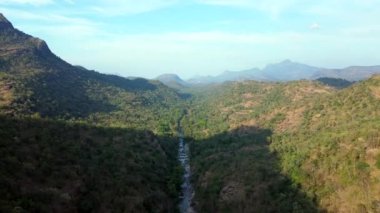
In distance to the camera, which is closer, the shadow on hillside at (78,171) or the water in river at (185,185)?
the shadow on hillside at (78,171)

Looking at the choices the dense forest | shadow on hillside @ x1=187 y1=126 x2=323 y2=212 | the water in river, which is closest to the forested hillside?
shadow on hillside @ x1=187 y1=126 x2=323 y2=212

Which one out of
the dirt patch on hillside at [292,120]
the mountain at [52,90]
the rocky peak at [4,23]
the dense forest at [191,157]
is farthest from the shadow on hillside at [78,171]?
the rocky peak at [4,23]

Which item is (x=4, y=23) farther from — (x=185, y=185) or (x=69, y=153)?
(x=185, y=185)

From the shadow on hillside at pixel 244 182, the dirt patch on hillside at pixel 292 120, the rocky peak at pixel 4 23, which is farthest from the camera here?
the rocky peak at pixel 4 23

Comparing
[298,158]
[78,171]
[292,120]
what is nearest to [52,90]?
[78,171]

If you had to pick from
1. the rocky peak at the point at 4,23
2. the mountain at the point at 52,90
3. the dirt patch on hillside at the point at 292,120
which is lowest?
the dirt patch on hillside at the point at 292,120

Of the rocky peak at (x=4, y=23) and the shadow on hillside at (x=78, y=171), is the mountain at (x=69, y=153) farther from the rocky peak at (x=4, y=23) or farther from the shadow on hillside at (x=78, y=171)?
the rocky peak at (x=4, y=23)
